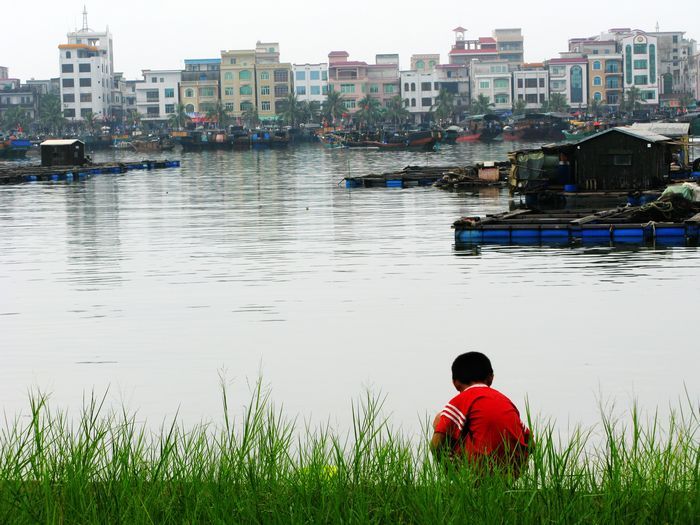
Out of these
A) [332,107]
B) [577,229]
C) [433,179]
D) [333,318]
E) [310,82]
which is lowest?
[333,318]

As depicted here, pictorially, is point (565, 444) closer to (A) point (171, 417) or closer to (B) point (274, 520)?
(A) point (171, 417)

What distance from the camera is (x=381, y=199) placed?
5638 centimetres

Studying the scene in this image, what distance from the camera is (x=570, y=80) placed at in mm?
193625

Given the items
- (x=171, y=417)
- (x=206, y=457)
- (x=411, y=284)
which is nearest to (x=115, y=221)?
(x=411, y=284)

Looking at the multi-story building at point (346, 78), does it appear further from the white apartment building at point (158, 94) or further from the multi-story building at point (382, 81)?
the white apartment building at point (158, 94)

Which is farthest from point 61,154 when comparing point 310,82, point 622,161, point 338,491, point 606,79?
point 606,79

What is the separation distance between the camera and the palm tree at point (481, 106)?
193625 mm

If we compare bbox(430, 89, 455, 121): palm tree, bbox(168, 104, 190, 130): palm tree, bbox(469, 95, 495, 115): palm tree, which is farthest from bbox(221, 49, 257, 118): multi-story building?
bbox(469, 95, 495, 115): palm tree

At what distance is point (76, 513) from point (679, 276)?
67.9 feet

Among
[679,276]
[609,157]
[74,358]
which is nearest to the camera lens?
[74,358]

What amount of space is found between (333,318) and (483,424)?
14.1 metres

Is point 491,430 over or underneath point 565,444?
over

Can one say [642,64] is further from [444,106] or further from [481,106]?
[444,106]

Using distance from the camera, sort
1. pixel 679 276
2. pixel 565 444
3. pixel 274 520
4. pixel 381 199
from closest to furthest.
Result: pixel 274 520 < pixel 565 444 < pixel 679 276 < pixel 381 199
